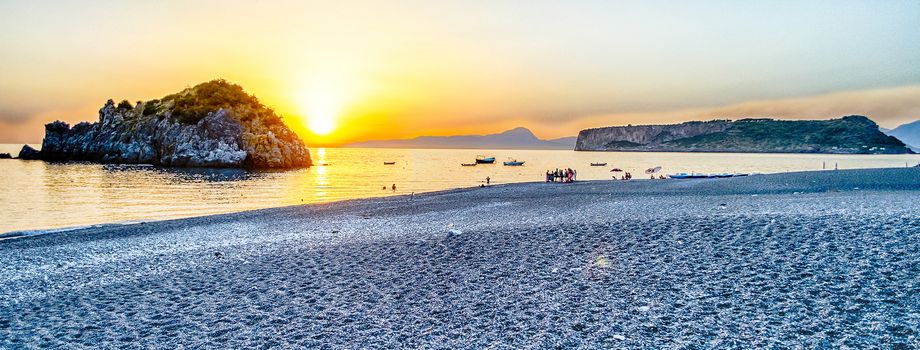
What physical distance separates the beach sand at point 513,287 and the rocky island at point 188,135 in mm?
85946

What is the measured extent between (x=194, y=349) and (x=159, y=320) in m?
1.99

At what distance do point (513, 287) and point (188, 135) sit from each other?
107 m

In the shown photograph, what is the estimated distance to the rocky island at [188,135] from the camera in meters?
95.1

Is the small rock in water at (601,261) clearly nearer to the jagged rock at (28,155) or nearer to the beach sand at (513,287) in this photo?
the beach sand at (513,287)

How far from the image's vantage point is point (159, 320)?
799 centimetres

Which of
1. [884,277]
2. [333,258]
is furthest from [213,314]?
[884,277]

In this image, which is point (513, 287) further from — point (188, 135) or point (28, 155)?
point (28, 155)

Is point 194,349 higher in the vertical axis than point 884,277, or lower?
lower

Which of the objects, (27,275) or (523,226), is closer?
(27,275)

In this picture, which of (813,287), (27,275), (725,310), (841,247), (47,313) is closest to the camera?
(725,310)

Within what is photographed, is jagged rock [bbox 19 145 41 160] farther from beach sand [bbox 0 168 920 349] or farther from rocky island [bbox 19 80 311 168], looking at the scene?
beach sand [bbox 0 168 920 349]

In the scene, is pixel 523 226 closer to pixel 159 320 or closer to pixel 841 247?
pixel 841 247

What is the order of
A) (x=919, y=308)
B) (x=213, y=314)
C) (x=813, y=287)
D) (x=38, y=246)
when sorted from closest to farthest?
(x=919, y=308) → (x=813, y=287) → (x=213, y=314) → (x=38, y=246)

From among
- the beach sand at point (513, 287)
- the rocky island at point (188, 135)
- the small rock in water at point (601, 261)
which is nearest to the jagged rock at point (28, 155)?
the rocky island at point (188, 135)
